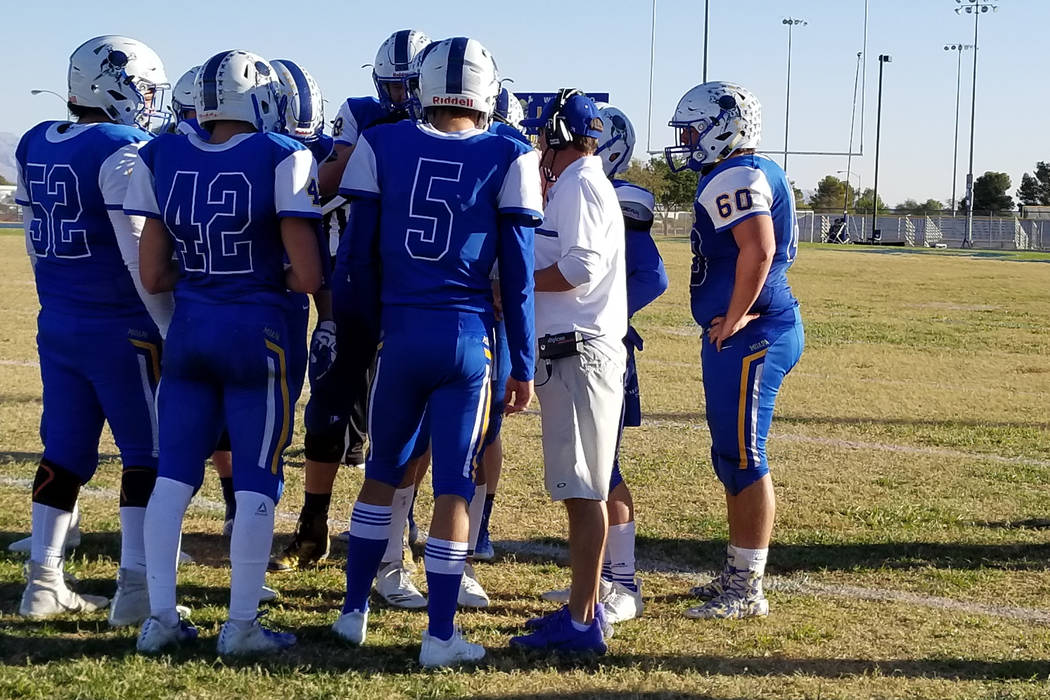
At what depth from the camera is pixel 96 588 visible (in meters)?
5.12

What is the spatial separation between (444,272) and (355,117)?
63.2 inches

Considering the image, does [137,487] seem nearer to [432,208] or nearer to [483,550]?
[432,208]

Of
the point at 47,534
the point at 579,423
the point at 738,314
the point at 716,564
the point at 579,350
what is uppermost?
the point at 738,314

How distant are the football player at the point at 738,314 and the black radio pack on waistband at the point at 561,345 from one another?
0.83 meters

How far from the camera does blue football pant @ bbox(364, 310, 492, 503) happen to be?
13.3 feet

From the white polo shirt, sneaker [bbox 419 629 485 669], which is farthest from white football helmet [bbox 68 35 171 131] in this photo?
sneaker [bbox 419 629 485 669]

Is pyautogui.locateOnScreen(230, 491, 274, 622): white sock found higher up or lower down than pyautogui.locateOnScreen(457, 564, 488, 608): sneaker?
higher up

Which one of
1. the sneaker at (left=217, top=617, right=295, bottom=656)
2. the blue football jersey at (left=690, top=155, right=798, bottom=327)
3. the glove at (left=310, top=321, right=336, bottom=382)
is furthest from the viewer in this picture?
the glove at (left=310, top=321, right=336, bottom=382)

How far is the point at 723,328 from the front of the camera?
4.93 meters

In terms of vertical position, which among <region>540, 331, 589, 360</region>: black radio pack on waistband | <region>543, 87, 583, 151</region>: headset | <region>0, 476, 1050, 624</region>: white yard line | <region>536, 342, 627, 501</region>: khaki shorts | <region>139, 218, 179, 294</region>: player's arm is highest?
<region>543, 87, 583, 151</region>: headset

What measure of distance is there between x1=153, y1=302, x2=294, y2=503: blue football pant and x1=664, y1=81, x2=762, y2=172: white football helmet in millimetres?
1976

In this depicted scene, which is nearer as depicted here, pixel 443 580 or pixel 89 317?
pixel 443 580

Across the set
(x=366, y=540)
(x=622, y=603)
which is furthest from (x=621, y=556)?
(x=366, y=540)

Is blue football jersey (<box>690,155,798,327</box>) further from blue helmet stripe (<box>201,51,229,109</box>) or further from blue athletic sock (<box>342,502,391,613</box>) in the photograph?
blue helmet stripe (<box>201,51,229,109</box>)
